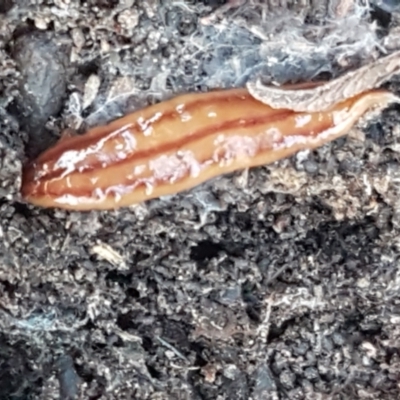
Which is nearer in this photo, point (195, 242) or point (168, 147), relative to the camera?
point (168, 147)

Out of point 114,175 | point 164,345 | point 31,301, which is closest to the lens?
point 114,175

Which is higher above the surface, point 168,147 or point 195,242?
point 168,147

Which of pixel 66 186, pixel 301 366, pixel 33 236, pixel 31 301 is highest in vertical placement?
pixel 66 186

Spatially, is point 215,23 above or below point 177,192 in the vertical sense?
above

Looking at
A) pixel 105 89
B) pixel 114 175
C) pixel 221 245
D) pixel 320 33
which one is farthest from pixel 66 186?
pixel 320 33

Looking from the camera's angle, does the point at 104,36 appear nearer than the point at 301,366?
Yes

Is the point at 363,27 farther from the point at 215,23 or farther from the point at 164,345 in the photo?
the point at 164,345

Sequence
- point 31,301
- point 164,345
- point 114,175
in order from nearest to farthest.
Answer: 1. point 114,175
2. point 31,301
3. point 164,345

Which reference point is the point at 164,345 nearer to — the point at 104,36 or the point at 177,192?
the point at 177,192
